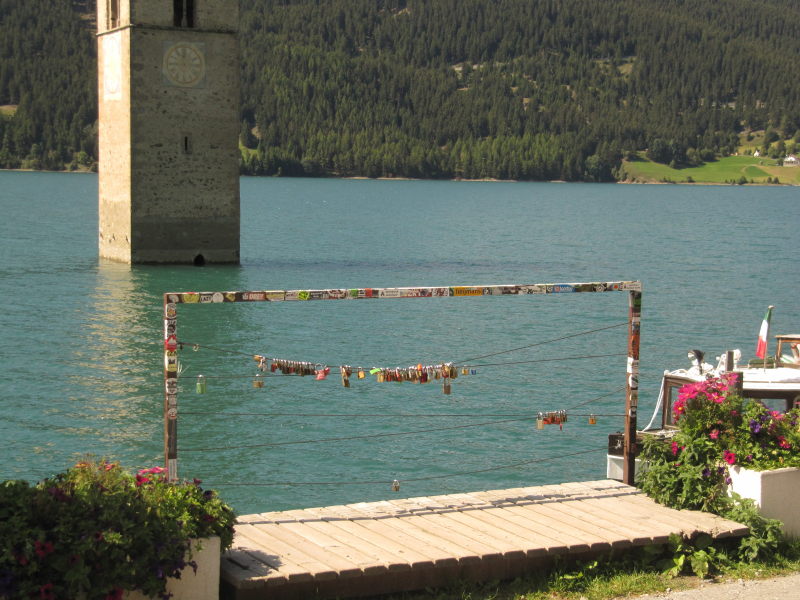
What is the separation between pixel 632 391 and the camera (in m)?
12.1

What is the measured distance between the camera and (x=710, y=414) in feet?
37.6

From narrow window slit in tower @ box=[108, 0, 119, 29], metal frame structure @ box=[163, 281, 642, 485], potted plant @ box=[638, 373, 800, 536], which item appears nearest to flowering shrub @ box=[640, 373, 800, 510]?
potted plant @ box=[638, 373, 800, 536]

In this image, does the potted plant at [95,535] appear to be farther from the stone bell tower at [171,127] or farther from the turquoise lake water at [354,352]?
the stone bell tower at [171,127]

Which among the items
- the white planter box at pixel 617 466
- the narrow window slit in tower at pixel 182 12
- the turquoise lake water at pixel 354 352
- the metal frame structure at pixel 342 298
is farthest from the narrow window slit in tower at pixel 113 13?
the metal frame structure at pixel 342 298

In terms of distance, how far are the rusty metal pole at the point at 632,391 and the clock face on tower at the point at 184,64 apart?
38.0 m

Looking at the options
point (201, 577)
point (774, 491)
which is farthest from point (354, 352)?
point (201, 577)

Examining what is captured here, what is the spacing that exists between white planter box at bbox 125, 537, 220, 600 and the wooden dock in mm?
203

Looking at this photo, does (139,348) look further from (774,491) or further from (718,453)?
(774,491)

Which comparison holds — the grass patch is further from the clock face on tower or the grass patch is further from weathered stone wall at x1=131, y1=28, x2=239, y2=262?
the clock face on tower

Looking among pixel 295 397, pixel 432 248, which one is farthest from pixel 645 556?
pixel 432 248

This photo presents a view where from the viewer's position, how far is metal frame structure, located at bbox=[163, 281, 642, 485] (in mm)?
9898

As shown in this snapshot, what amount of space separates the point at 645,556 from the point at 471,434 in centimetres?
1242

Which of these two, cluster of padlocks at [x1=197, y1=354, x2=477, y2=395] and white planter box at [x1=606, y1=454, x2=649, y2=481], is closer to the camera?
cluster of padlocks at [x1=197, y1=354, x2=477, y2=395]

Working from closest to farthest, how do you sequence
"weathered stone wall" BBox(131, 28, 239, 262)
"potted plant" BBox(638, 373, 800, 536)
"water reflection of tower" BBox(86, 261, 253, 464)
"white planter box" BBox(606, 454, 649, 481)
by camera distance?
"potted plant" BBox(638, 373, 800, 536) → "white planter box" BBox(606, 454, 649, 481) → "water reflection of tower" BBox(86, 261, 253, 464) → "weathered stone wall" BBox(131, 28, 239, 262)
